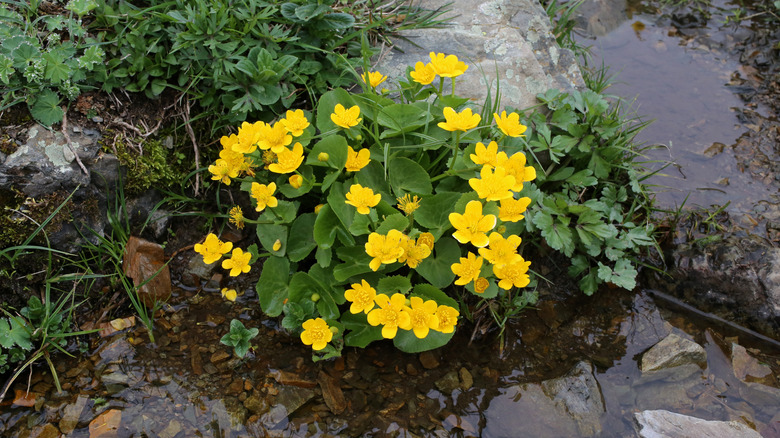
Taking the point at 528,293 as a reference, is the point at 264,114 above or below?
above

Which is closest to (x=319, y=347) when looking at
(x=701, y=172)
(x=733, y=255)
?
(x=733, y=255)

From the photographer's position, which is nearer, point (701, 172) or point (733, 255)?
point (733, 255)

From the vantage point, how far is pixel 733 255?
334cm

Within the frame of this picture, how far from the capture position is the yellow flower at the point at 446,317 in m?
2.44

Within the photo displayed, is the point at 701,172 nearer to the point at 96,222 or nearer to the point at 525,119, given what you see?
the point at 525,119

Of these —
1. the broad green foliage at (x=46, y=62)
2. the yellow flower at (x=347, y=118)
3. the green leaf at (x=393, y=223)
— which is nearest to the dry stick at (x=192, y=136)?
the broad green foliage at (x=46, y=62)

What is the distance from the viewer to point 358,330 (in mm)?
→ 2771

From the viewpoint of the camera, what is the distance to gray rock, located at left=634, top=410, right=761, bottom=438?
260cm

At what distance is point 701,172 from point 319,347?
3.28 m

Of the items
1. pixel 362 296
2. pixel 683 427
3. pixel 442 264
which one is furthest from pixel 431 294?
pixel 683 427

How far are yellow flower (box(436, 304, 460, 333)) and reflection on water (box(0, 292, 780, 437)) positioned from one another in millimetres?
540

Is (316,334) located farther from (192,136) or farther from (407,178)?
(192,136)

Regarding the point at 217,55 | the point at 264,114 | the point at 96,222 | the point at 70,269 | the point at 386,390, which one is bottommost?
the point at 386,390

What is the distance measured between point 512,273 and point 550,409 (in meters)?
0.81
